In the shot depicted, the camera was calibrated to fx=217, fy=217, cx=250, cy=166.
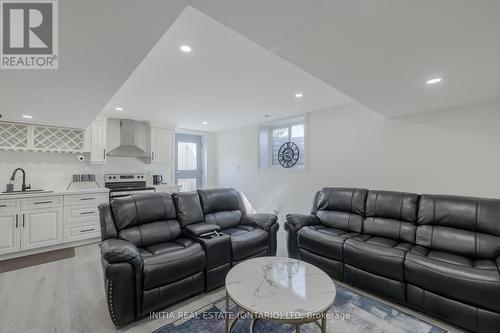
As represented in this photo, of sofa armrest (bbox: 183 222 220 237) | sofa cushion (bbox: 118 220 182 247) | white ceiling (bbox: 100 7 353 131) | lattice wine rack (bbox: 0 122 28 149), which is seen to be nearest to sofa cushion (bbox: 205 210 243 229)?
sofa armrest (bbox: 183 222 220 237)

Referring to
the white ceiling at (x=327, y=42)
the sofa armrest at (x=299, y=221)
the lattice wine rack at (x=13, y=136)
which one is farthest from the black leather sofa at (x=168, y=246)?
the lattice wine rack at (x=13, y=136)

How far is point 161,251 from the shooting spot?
230cm

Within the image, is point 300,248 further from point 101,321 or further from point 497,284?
point 101,321

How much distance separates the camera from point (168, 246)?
2455 mm

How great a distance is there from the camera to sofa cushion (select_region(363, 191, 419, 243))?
265cm

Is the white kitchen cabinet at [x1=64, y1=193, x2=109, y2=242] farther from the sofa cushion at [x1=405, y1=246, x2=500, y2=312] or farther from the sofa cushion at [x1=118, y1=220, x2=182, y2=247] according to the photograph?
the sofa cushion at [x1=405, y1=246, x2=500, y2=312]

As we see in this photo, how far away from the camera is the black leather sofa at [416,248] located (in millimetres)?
1809

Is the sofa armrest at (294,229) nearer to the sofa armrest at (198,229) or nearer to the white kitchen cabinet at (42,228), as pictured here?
the sofa armrest at (198,229)

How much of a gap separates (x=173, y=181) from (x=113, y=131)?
1.82 m

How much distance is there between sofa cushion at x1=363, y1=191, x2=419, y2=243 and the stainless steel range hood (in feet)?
15.3

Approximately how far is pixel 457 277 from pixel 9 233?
18.5 ft

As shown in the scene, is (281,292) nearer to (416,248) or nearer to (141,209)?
(416,248)

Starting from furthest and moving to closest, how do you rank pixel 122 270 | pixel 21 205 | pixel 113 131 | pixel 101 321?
pixel 113 131, pixel 21 205, pixel 101 321, pixel 122 270

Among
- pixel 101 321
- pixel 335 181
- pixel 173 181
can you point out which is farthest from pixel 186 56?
pixel 173 181
